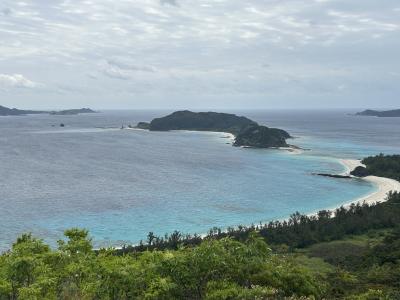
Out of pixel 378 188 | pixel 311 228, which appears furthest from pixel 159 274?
pixel 378 188

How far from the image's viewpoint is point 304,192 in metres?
142

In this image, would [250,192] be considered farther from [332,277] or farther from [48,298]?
[48,298]

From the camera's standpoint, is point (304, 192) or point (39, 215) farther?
point (304, 192)

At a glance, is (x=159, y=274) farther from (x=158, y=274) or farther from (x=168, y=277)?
(x=168, y=277)

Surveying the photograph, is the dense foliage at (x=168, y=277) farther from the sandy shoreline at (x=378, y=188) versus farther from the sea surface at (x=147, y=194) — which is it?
the sandy shoreline at (x=378, y=188)

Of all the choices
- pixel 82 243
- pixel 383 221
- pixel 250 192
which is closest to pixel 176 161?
pixel 250 192

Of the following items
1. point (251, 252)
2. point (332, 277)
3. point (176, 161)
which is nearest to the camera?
point (251, 252)

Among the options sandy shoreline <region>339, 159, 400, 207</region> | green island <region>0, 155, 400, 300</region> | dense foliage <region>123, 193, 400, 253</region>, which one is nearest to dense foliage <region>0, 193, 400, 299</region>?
green island <region>0, 155, 400, 300</region>

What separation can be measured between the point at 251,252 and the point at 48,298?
12858 millimetres

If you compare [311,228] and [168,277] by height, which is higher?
[168,277]

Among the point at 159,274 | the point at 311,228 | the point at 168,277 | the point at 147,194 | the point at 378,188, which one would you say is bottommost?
the point at 311,228

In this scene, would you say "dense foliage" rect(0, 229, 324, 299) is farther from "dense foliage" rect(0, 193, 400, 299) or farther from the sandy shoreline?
the sandy shoreline

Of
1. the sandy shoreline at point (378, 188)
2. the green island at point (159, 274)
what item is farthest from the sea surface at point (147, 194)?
the green island at point (159, 274)

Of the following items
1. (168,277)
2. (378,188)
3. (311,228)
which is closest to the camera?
(168,277)
